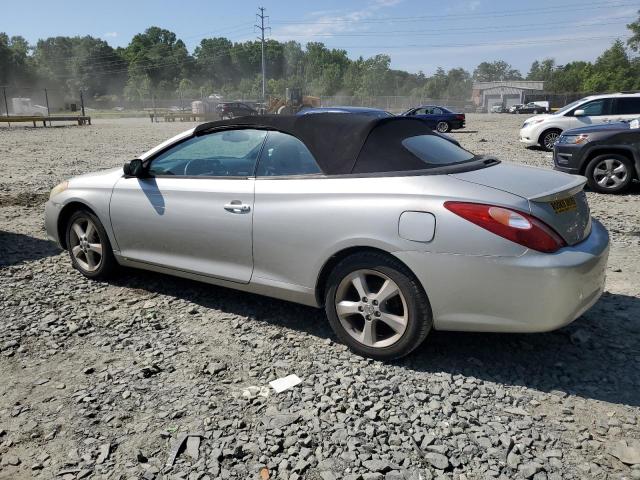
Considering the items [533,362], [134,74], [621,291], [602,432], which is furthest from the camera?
[134,74]

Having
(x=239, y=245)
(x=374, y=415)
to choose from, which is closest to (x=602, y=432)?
(x=374, y=415)

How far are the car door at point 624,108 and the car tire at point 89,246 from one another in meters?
14.6

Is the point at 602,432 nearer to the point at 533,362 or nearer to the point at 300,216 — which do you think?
the point at 533,362

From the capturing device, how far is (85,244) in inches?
194

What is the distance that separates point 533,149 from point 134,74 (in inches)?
4935

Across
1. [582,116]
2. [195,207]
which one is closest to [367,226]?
[195,207]

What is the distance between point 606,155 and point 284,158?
7.40m

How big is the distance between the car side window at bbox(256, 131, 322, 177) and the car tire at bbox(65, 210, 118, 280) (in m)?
1.86

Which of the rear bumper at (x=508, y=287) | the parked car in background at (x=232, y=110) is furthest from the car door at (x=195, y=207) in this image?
the parked car in background at (x=232, y=110)

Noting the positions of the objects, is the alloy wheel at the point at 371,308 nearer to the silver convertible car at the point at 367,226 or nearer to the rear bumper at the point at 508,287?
the silver convertible car at the point at 367,226

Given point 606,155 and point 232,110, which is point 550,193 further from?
point 232,110

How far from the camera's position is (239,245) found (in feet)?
12.6

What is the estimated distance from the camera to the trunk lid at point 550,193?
3.04 m

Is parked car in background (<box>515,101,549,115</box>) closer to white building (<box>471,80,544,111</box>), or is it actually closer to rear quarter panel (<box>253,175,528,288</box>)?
white building (<box>471,80,544,111</box>)
